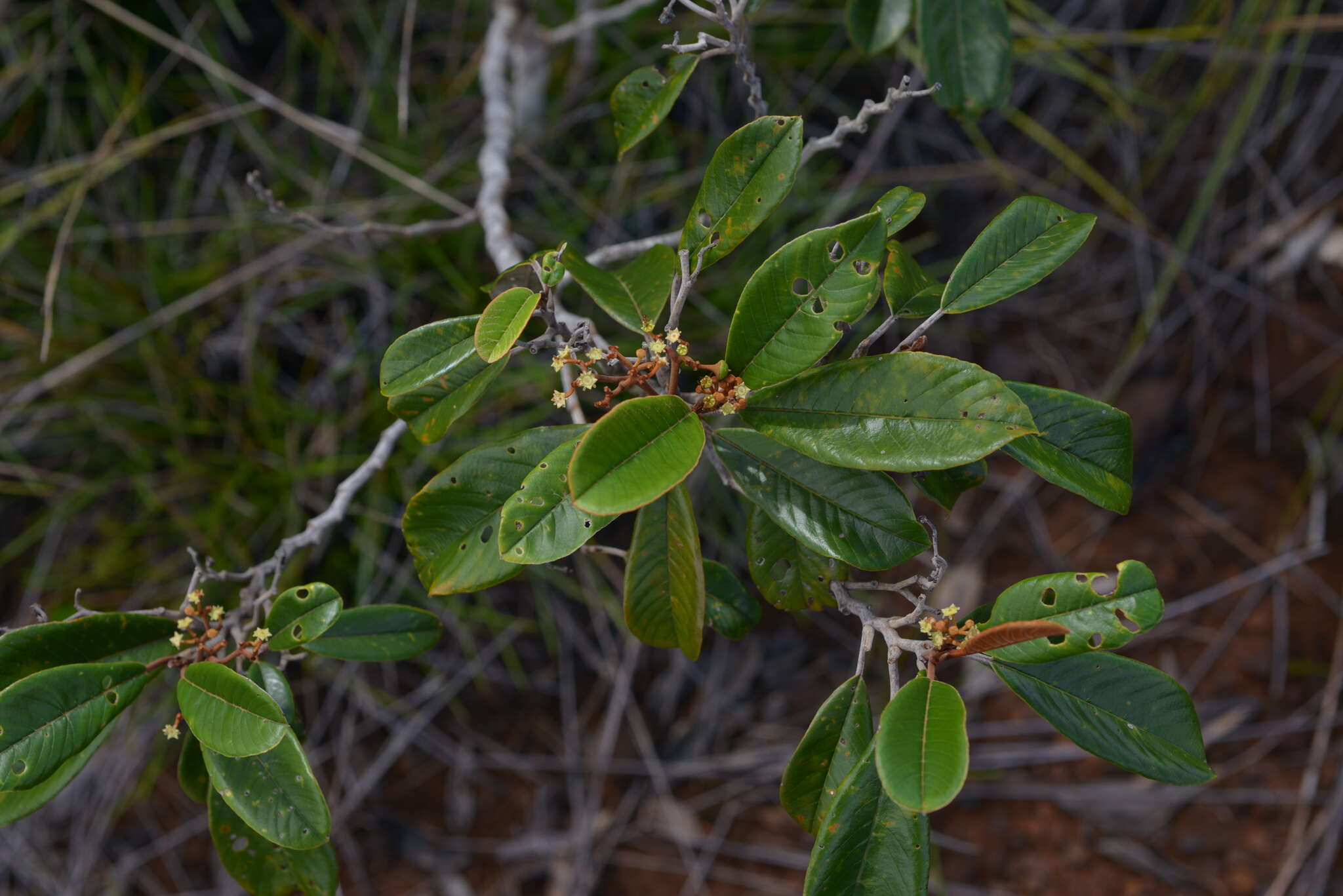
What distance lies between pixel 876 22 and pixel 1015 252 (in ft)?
1.80

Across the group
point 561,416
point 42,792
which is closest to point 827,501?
point 42,792

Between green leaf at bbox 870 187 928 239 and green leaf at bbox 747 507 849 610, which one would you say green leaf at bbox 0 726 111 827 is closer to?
green leaf at bbox 747 507 849 610

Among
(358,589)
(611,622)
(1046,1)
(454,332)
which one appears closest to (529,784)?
(611,622)

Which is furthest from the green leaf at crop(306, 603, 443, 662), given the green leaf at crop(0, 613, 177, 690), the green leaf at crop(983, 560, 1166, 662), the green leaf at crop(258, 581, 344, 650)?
the green leaf at crop(983, 560, 1166, 662)

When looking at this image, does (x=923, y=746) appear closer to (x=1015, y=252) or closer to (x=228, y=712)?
(x=1015, y=252)

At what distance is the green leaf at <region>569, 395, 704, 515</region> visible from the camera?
662mm

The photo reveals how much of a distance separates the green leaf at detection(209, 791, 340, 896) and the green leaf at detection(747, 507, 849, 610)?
0.62 meters

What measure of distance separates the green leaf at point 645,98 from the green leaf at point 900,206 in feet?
1.03

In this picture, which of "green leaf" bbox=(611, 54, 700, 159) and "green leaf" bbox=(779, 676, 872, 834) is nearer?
"green leaf" bbox=(779, 676, 872, 834)

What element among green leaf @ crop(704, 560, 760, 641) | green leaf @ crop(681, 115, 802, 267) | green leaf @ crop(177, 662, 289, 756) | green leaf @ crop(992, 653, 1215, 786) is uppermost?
green leaf @ crop(681, 115, 802, 267)

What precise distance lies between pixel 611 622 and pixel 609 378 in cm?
127

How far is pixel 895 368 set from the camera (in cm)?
75

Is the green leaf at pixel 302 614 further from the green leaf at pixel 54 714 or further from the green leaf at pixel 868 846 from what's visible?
the green leaf at pixel 868 846

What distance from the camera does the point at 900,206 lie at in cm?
88
